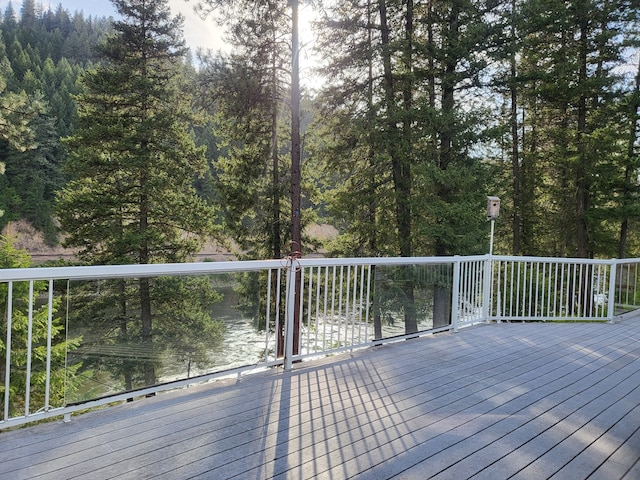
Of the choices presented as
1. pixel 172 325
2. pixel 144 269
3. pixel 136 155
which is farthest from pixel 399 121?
pixel 144 269

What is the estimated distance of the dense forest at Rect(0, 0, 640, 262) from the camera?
34.6 feet

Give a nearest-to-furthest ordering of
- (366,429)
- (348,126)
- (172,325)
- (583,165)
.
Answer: (366,429) → (172,325) → (348,126) → (583,165)

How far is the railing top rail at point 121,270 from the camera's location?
206 centimetres

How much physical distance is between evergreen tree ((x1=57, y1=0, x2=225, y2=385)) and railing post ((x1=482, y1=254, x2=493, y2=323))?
8.43 m

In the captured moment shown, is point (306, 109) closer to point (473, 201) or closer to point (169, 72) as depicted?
point (169, 72)

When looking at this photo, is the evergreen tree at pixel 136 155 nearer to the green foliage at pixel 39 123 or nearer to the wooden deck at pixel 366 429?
the wooden deck at pixel 366 429

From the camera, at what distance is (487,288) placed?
5.39 metres

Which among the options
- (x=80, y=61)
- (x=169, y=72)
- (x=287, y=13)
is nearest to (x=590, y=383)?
(x=287, y=13)

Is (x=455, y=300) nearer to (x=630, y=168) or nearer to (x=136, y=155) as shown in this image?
(x=136, y=155)

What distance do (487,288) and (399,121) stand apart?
22.4 ft

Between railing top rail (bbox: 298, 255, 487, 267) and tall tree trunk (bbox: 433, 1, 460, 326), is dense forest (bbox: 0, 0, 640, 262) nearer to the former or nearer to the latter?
tall tree trunk (bbox: 433, 1, 460, 326)

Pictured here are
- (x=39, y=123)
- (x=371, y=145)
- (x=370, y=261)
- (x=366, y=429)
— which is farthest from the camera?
(x=39, y=123)

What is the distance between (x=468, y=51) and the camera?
34.5 feet

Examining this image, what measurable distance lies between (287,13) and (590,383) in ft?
33.5
